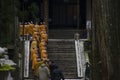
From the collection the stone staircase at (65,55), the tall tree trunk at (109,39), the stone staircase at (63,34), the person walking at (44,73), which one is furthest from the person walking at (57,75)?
the stone staircase at (63,34)

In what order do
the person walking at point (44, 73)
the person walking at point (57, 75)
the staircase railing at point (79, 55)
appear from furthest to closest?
the staircase railing at point (79, 55) → the person walking at point (57, 75) → the person walking at point (44, 73)

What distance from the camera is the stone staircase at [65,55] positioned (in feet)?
100

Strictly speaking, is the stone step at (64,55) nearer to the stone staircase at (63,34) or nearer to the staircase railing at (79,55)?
the staircase railing at (79,55)

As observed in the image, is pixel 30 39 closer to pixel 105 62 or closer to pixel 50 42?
pixel 50 42

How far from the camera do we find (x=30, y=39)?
33219 millimetres

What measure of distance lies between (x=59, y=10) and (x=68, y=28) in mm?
2023

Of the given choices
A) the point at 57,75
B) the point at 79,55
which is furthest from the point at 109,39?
the point at 79,55

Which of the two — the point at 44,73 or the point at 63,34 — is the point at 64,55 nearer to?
the point at 63,34

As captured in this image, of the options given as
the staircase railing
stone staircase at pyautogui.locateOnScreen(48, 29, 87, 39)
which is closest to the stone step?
the staircase railing

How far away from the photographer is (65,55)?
106 ft

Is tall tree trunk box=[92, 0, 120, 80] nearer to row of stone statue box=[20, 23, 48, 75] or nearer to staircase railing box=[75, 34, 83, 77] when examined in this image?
row of stone statue box=[20, 23, 48, 75]

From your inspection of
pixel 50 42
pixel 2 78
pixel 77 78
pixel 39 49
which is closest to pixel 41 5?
pixel 50 42

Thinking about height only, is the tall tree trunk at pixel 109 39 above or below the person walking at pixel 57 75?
above

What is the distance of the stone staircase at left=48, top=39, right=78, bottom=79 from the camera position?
3059 centimetres
